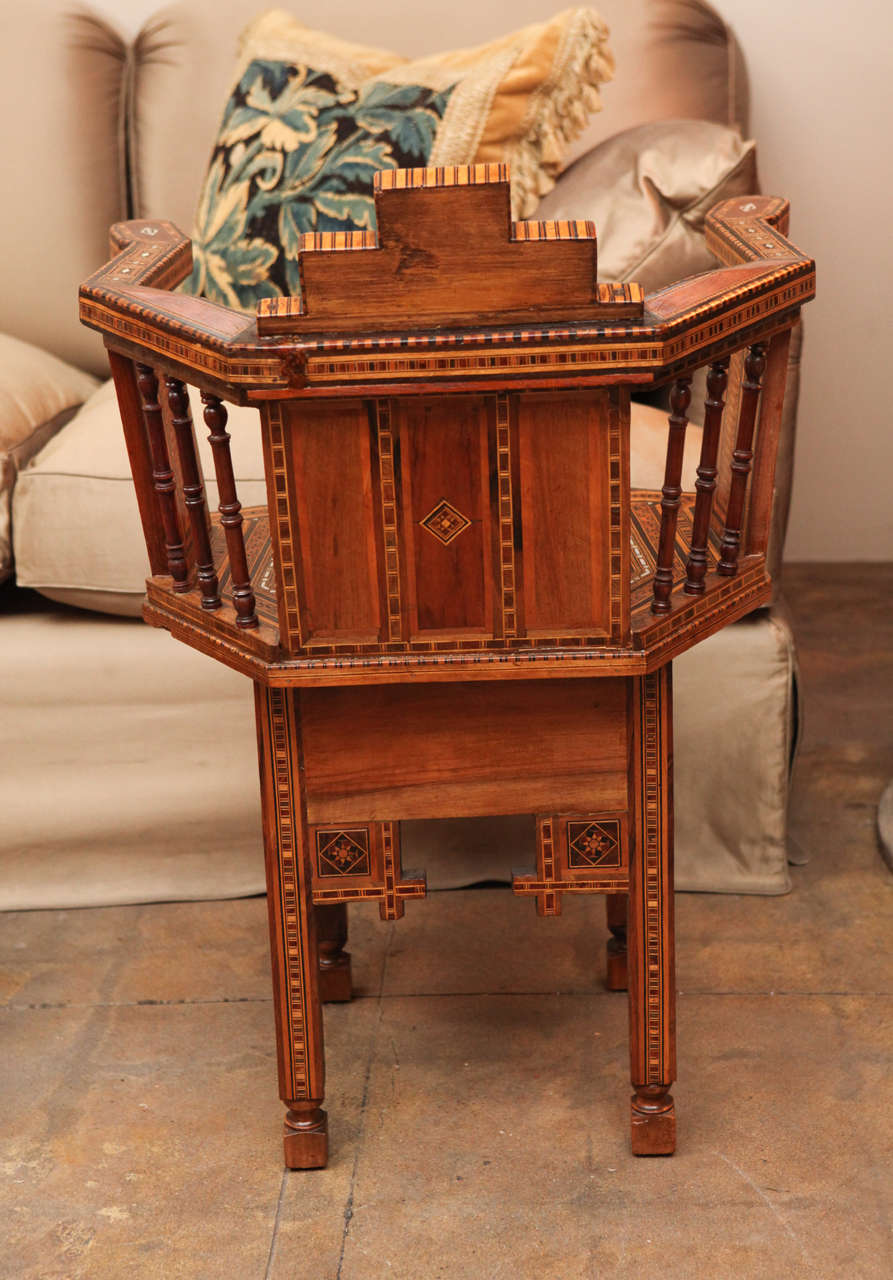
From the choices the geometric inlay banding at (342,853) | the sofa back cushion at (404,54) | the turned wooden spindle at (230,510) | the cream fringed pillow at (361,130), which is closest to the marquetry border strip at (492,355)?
the turned wooden spindle at (230,510)

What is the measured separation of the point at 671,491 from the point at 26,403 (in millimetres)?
1192

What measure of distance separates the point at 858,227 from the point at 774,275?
1751mm

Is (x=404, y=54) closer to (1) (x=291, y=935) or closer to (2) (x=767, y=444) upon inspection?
(2) (x=767, y=444)

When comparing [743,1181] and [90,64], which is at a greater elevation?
[90,64]

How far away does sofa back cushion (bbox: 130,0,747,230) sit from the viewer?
2354mm

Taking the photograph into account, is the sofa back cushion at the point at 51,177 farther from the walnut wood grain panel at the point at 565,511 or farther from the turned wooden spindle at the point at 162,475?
the walnut wood grain panel at the point at 565,511

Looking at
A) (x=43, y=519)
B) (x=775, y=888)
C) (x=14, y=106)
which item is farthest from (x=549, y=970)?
(x=14, y=106)

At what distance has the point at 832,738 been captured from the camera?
2.27 meters

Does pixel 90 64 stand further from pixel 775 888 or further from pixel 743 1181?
pixel 743 1181

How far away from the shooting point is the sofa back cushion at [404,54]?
92.7 inches

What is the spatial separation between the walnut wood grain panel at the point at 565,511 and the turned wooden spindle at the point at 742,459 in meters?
0.14

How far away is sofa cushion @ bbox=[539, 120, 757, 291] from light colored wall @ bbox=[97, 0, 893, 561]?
804 millimetres

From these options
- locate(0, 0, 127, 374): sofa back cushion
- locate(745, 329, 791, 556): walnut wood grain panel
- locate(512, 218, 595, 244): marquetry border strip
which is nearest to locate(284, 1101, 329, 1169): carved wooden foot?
locate(745, 329, 791, 556): walnut wood grain panel

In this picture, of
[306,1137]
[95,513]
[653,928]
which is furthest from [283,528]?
[95,513]
